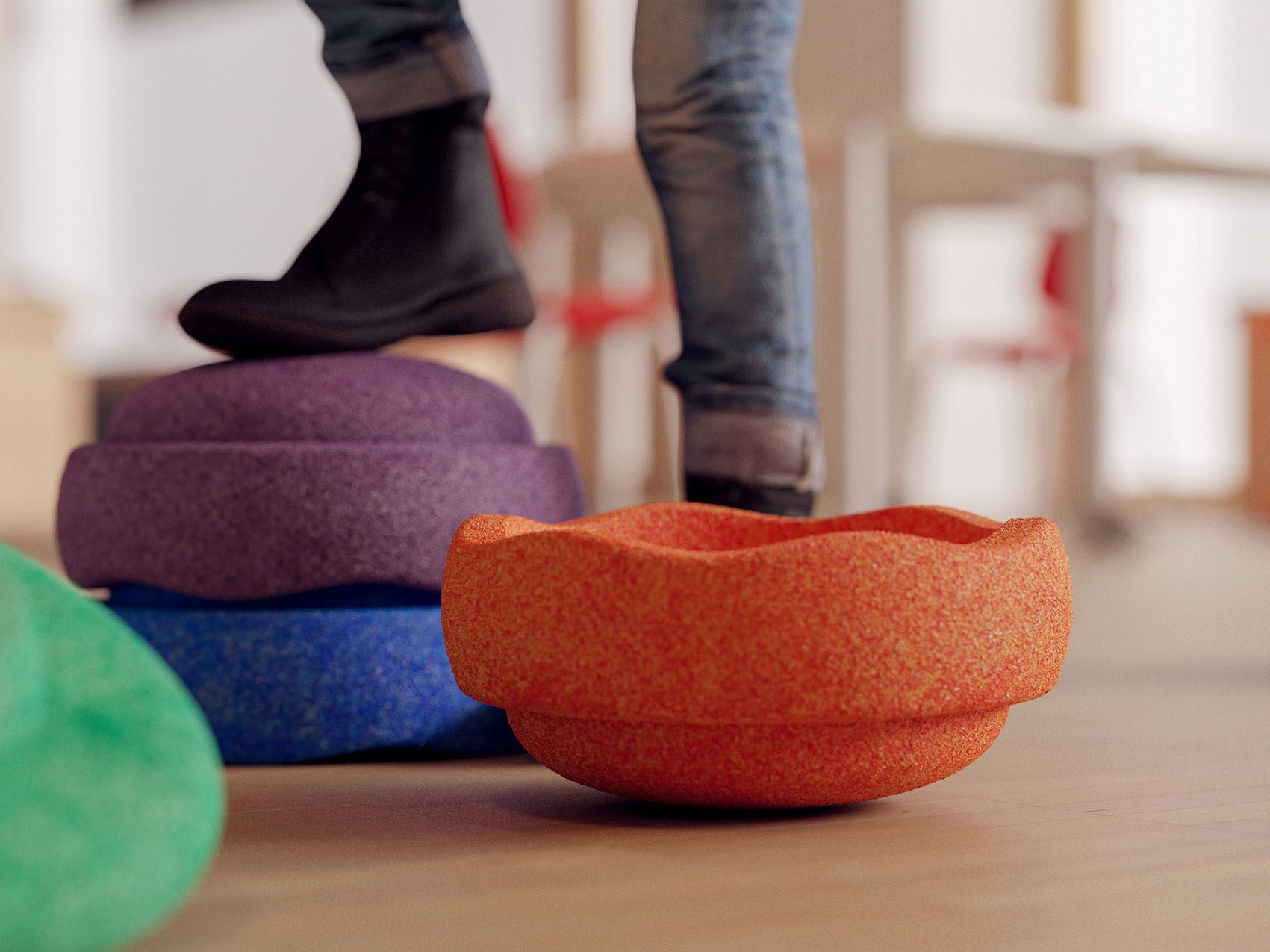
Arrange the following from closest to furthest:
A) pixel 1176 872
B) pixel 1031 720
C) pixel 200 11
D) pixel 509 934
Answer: pixel 509 934 → pixel 1176 872 → pixel 1031 720 → pixel 200 11

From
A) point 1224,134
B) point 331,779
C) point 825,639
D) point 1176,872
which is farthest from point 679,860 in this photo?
point 1224,134

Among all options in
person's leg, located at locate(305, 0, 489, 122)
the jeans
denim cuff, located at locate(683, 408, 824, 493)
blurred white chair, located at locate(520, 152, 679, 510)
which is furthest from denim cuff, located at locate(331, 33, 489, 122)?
blurred white chair, located at locate(520, 152, 679, 510)

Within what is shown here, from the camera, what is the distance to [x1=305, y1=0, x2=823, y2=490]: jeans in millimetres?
1207

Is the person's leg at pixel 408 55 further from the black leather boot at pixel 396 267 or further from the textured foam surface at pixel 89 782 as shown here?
the textured foam surface at pixel 89 782

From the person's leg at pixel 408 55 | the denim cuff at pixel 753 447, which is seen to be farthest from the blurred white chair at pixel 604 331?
the denim cuff at pixel 753 447

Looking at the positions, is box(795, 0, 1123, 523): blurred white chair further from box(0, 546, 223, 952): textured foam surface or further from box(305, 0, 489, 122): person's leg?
box(0, 546, 223, 952): textured foam surface

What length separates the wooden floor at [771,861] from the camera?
0.65 metres

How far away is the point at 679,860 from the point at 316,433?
0.50 m

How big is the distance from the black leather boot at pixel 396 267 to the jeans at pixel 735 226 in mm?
143

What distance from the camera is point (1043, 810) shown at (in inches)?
36.3

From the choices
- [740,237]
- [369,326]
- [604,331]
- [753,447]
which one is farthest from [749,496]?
[604,331]

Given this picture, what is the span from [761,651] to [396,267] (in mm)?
561

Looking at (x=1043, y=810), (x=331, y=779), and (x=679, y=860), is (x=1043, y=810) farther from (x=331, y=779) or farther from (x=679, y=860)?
(x=331, y=779)

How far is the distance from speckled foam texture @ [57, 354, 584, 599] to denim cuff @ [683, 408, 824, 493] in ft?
0.39
